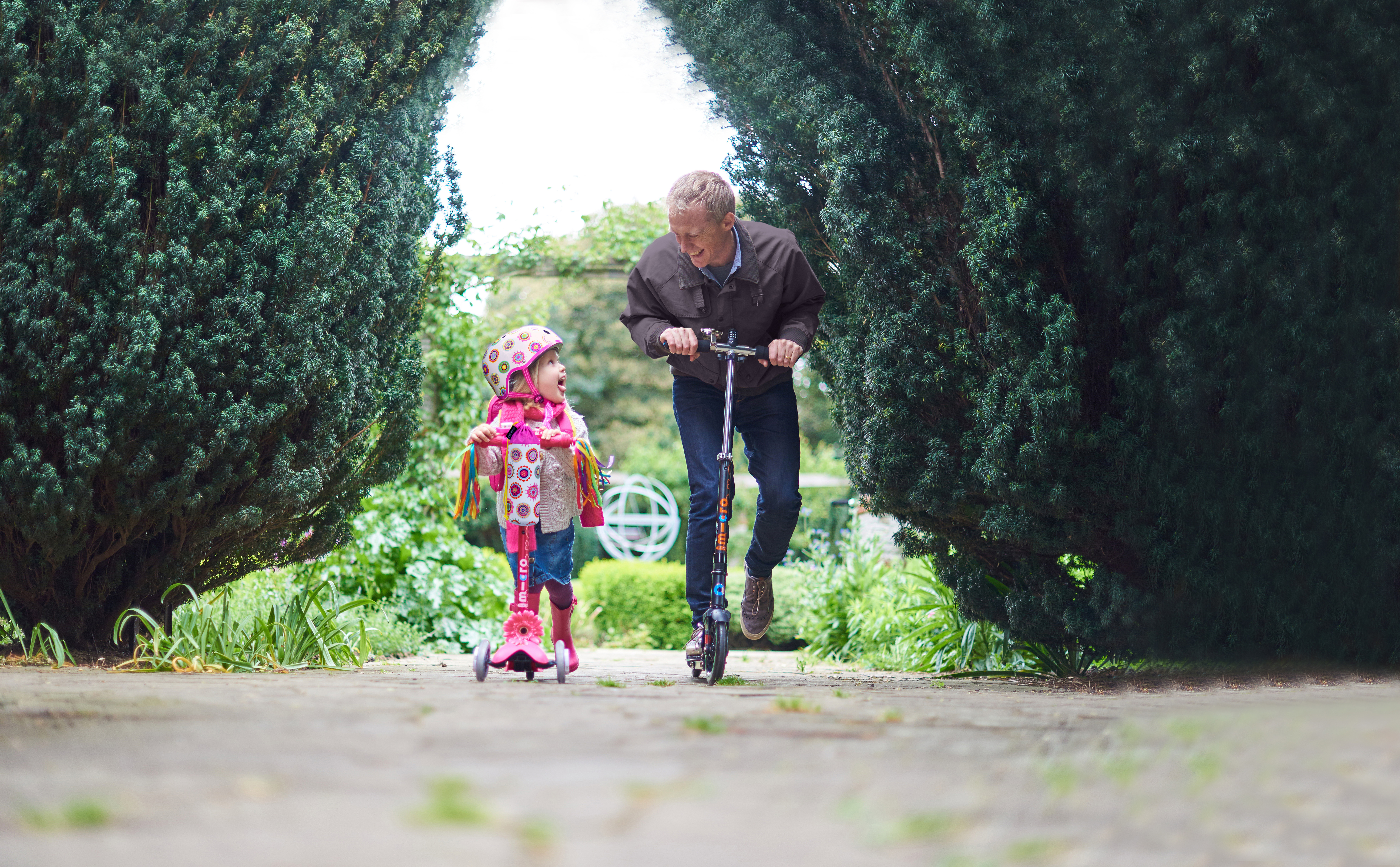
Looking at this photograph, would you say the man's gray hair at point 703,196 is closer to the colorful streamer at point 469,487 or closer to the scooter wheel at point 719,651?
the colorful streamer at point 469,487

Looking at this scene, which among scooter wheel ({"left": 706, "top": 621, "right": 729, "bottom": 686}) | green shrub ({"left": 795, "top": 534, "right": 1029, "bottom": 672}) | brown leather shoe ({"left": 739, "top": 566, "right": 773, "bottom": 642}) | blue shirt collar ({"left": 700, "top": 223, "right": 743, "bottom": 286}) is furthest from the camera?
green shrub ({"left": 795, "top": 534, "right": 1029, "bottom": 672})

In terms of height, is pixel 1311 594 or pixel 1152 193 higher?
pixel 1152 193

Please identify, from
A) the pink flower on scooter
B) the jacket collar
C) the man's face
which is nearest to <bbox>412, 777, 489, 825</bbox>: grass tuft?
the pink flower on scooter

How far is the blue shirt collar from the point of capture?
4.06m

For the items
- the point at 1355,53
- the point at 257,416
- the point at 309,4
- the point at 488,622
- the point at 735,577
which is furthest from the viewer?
the point at 735,577

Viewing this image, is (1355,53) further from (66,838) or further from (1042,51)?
(66,838)

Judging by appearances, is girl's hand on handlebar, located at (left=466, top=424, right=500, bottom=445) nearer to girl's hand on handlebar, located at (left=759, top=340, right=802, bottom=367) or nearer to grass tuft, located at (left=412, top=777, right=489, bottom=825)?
girl's hand on handlebar, located at (left=759, top=340, right=802, bottom=367)

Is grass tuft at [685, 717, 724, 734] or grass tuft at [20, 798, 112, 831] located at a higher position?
grass tuft at [20, 798, 112, 831]

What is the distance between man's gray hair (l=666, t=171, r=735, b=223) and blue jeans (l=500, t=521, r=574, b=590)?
1.20 metres

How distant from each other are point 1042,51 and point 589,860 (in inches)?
128

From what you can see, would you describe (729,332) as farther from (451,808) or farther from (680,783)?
(451,808)

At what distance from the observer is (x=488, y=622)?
741 centimetres

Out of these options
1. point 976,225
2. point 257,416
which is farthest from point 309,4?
point 976,225

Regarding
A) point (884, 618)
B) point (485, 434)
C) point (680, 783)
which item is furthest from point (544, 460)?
point (884, 618)
